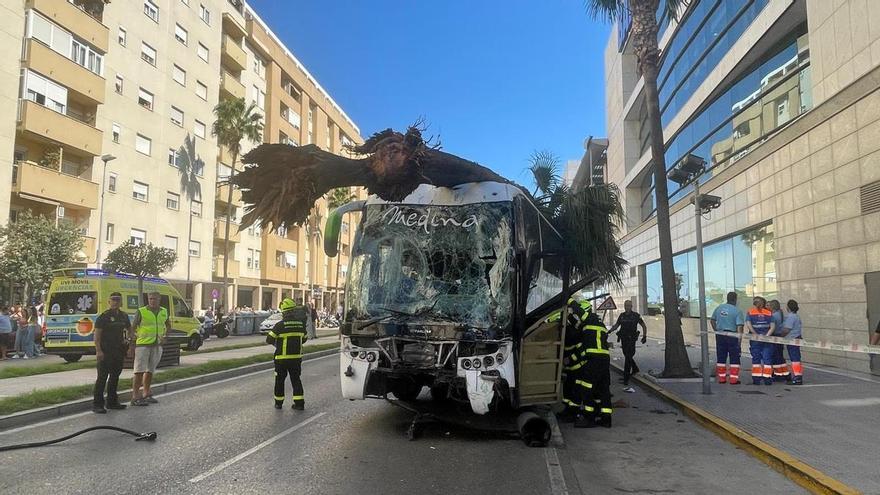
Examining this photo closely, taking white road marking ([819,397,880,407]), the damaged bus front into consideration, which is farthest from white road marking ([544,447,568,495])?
white road marking ([819,397,880,407])

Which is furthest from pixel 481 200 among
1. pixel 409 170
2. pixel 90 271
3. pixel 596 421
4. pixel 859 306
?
pixel 90 271

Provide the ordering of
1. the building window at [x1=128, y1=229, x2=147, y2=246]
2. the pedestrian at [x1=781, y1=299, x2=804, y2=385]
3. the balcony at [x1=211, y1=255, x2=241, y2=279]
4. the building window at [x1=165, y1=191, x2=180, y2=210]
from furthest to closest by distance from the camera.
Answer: the balcony at [x1=211, y1=255, x2=241, y2=279] < the building window at [x1=165, y1=191, x2=180, y2=210] < the building window at [x1=128, y1=229, x2=147, y2=246] < the pedestrian at [x1=781, y1=299, x2=804, y2=385]

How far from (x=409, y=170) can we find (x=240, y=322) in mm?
29602

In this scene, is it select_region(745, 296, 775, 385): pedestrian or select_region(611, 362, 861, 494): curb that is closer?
select_region(611, 362, 861, 494): curb

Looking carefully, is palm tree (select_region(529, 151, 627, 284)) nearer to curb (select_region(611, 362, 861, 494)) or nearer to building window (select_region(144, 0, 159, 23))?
curb (select_region(611, 362, 861, 494))

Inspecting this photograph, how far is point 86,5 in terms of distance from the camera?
2978cm

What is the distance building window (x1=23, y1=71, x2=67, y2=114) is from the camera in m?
25.4

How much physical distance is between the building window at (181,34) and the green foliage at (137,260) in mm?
14974

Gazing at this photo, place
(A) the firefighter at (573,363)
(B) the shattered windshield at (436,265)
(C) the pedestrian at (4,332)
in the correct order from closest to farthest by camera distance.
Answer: (B) the shattered windshield at (436,265) < (A) the firefighter at (573,363) < (C) the pedestrian at (4,332)

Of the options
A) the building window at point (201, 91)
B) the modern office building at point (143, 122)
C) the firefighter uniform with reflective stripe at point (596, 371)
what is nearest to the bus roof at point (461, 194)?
the firefighter uniform with reflective stripe at point (596, 371)

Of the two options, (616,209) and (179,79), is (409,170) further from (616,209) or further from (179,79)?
(179,79)

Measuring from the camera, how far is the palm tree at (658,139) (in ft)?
41.4

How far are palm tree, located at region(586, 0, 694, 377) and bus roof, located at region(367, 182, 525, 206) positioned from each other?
21.6 feet

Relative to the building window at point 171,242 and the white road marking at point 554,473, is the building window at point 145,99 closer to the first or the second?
the building window at point 171,242
